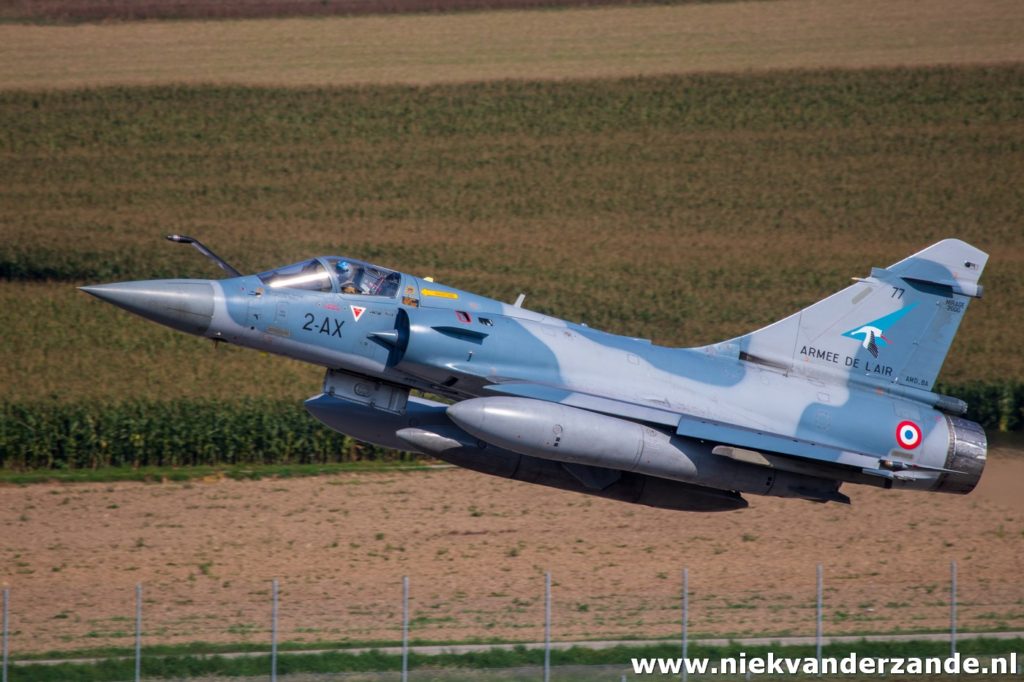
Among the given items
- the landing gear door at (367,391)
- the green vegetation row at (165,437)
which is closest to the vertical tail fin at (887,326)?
the landing gear door at (367,391)

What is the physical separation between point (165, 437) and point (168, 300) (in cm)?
1453

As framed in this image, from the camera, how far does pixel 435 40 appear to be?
2143 inches

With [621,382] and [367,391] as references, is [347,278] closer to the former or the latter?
[367,391]

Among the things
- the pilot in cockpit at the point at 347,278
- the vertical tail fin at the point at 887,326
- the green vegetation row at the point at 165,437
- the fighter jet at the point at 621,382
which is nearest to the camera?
the fighter jet at the point at 621,382

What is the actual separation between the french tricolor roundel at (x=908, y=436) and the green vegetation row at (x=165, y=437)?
14958 mm

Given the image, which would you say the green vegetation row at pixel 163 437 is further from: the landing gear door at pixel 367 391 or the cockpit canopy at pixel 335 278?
the cockpit canopy at pixel 335 278

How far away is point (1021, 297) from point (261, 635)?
33.6m

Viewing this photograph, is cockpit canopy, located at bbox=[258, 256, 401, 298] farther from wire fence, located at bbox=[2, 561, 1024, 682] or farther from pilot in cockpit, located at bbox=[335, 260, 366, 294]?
wire fence, located at bbox=[2, 561, 1024, 682]

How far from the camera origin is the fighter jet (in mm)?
18375

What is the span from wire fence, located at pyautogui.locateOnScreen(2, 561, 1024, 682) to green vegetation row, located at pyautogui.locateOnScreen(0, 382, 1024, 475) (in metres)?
8.77

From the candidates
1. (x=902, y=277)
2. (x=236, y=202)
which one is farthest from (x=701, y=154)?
(x=902, y=277)

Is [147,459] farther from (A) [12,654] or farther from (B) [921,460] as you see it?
(B) [921,460]

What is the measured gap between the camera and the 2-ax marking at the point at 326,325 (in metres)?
18.7

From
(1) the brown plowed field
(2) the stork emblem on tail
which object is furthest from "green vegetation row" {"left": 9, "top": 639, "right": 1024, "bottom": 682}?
A: (2) the stork emblem on tail
